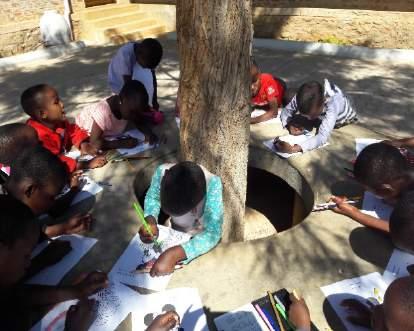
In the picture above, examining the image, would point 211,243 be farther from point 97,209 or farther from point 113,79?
point 113,79

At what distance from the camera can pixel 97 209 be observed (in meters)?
2.87

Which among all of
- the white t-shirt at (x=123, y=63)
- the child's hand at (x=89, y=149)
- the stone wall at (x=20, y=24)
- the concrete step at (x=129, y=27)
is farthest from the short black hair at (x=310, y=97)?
the stone wall at (x=20, y=24)

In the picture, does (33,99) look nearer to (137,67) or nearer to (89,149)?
(89,149)

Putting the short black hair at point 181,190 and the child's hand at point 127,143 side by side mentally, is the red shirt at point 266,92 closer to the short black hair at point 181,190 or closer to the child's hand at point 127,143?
the child's hand at point 127,143

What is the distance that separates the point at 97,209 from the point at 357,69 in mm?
4818

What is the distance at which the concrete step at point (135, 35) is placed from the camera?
8.47 meters

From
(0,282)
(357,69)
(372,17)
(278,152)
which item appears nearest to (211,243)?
(0,282)

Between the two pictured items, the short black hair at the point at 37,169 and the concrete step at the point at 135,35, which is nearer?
the short black hair at the point at 37,169

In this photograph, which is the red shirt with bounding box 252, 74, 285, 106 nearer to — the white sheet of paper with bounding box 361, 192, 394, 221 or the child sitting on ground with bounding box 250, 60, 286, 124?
the child sitting on ground with bounding box 250, 60, 286, 124

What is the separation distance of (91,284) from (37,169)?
811 mm

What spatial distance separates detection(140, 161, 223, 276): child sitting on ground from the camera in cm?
216

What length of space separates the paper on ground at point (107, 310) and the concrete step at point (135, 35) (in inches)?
291

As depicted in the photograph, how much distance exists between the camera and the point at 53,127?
336 cm

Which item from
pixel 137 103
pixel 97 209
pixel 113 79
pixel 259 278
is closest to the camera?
pixel 259 278
